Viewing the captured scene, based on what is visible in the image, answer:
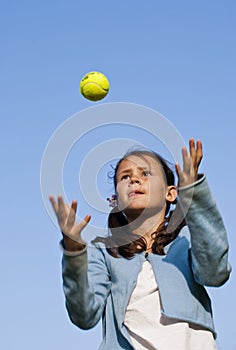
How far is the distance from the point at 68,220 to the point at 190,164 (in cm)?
101

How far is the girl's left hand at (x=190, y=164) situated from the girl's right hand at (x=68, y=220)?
31.4 inches

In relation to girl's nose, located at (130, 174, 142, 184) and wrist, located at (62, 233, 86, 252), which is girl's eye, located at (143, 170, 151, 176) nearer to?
girl's nose, located at (130, 174, 142, 184)

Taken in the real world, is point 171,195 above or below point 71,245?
above

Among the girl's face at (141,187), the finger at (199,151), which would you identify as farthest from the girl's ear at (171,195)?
the finger at (199,151)

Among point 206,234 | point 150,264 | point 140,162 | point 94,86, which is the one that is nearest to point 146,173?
point 140,162

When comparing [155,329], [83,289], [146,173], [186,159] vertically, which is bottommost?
[155,329]

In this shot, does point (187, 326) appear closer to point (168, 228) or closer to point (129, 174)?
point (168, 228)

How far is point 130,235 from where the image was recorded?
22.4ft

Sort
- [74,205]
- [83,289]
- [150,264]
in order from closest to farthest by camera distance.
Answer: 1. [74,205]
2. [83,289]
3. [150,264]

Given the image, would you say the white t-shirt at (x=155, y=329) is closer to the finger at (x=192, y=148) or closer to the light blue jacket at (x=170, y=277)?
the light blue jacket at (x=170, y=277)

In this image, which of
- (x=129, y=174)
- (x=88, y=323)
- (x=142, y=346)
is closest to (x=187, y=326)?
(x=142, y=346)

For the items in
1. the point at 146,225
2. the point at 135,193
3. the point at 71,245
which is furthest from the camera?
the point at 146,225

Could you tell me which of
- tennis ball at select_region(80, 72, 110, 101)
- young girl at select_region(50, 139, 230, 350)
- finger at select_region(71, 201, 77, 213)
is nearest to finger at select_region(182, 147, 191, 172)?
young girl at select_region(50, 139, 230, 350)

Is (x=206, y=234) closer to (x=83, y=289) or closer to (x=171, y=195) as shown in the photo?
(x=171, y=195)
